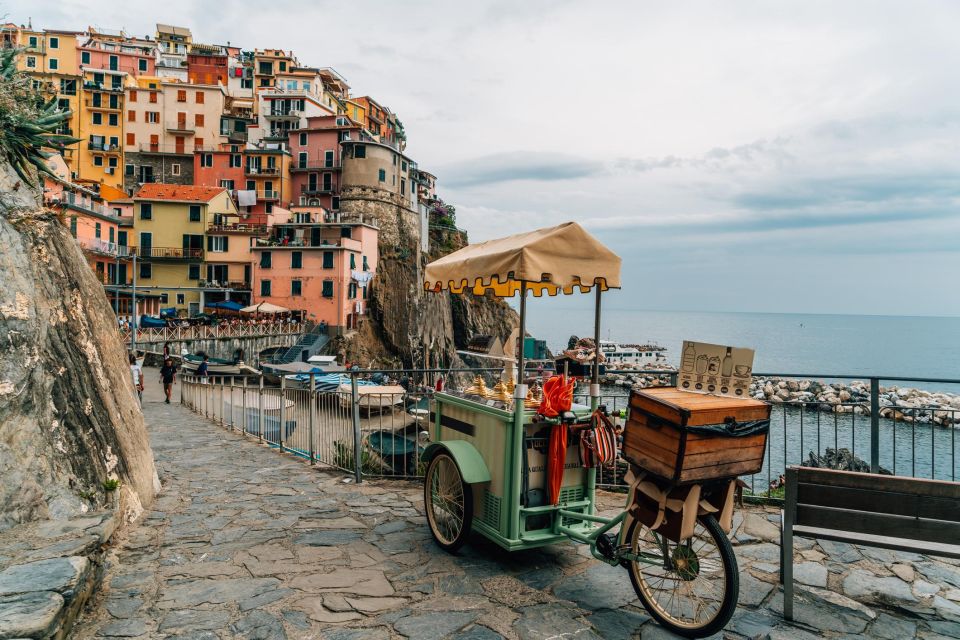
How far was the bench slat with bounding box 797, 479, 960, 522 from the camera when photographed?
161 inches

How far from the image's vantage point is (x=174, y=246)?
55531 mm

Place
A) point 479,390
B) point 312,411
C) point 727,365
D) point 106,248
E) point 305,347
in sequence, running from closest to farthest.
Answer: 1. point 727,365
2. point 479,390
3. point 312,411
4. point 305,347
5. point 106,248

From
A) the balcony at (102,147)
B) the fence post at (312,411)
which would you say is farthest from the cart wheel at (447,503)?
the balcony at (102,147)

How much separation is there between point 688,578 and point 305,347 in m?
40.2

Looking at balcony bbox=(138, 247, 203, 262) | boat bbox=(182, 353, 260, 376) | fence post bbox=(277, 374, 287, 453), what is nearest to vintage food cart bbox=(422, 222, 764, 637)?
fence post bbox=(277, 374, 287, 453)

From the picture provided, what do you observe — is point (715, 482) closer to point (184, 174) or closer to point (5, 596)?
point (5, 596)

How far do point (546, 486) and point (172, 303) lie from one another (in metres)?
57.9

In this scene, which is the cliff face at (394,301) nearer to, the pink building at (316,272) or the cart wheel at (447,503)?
the pink building at (316,272)

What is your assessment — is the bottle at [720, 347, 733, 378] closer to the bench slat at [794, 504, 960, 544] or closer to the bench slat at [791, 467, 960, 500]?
the bench slat at [791, 467, 960, 500]

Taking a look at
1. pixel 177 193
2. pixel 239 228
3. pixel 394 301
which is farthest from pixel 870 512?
pixel 177 193

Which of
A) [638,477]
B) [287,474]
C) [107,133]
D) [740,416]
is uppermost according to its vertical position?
[107,133]

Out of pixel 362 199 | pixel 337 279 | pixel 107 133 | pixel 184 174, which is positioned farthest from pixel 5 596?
pixel 107 133

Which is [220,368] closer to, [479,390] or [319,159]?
[479,390]

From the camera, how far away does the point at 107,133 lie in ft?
222
